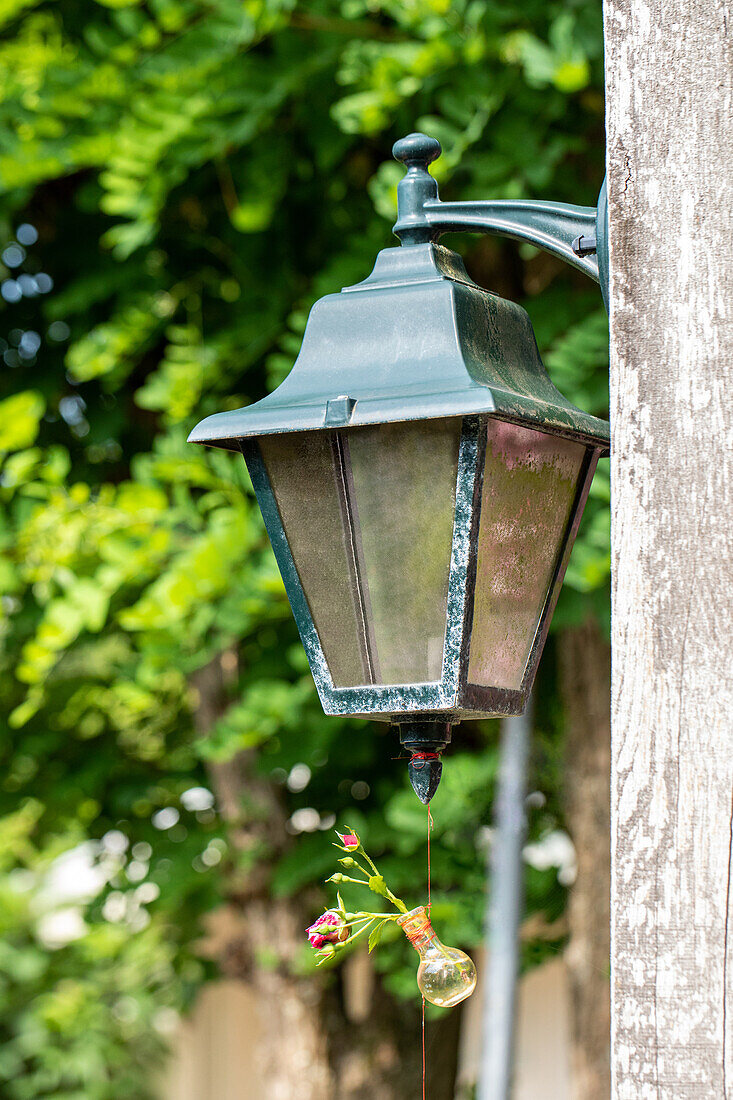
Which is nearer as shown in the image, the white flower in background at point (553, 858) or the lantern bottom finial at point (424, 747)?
the lantern bottom finial at point (424, 747)

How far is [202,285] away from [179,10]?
2.98ft

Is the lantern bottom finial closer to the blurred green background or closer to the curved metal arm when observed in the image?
the curved metal arm

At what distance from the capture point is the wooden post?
926 mm

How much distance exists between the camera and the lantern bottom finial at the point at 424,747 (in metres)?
1.26

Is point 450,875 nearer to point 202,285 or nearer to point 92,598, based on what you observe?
point 92,598

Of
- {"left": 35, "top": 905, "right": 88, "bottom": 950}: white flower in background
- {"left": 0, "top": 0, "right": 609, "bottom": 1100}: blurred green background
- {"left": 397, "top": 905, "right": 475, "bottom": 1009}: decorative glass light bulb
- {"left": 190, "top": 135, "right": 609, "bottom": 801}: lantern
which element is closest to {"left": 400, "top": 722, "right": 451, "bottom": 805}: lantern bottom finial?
{"left": 190, "top": 135, "right": 609, "bottom": 801}: lantern

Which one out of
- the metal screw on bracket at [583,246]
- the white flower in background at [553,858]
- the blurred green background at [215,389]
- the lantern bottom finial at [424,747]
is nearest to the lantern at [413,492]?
the lantern bottom finial at [424,747]

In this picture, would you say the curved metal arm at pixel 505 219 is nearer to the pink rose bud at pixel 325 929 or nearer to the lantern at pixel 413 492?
the lantern at pixel 413 492

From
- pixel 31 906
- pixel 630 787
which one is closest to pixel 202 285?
pixel 630 787

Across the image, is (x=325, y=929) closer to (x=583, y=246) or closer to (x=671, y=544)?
(x=671, y=544)

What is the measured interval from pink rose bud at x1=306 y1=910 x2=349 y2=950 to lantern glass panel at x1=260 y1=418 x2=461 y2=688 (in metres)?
0.24

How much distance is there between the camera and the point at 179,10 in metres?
2.98

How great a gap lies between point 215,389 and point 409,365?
2.34 m

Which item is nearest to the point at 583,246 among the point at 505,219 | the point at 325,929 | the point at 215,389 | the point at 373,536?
the point at 505,219
